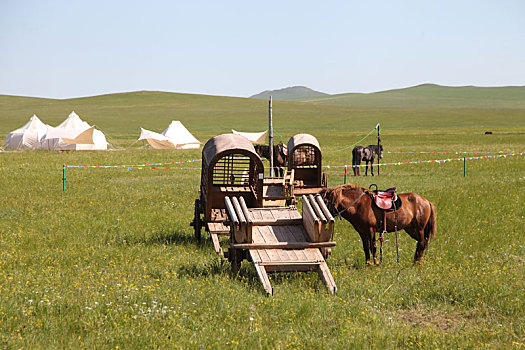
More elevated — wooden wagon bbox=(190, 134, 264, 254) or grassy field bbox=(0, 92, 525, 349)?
wooden wagon bbox=(190, 134, 264, 254)

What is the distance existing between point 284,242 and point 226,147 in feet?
11.2

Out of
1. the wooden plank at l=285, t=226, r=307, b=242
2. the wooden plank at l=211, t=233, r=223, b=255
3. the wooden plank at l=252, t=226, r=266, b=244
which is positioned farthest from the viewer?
the wooden plank at l=211, t=233, r=223, b=255

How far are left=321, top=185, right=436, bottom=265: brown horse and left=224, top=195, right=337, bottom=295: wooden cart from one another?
1.77 feet

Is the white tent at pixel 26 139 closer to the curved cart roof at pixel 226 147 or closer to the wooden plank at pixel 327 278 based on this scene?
the curved cart roof at pixel 226 147

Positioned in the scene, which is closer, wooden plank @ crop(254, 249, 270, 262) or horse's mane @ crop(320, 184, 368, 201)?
wooden plank @ crop(254, 249, 270, 262)

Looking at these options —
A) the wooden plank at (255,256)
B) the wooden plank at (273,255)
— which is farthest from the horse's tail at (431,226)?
the wooden plank at (255,256)

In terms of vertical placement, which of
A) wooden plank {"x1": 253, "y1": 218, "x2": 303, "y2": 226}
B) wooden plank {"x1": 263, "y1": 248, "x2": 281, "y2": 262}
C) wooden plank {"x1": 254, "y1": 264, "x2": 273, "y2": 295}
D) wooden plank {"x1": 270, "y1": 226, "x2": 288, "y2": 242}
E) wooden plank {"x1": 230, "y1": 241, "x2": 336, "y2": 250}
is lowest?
wooden plank {"x1": 254, "y1": 264, "x2": 273, "y2": 295}

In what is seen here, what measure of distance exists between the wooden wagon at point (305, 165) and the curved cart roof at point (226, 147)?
634 cm

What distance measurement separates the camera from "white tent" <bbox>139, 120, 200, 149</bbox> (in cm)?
5059

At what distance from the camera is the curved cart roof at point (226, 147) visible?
12.5 metres

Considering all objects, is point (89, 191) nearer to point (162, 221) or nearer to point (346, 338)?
point (162, 221)

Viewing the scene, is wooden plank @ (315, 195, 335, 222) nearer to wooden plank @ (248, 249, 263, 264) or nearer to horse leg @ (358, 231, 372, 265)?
horse leg @ (358, 231, 372, 265)

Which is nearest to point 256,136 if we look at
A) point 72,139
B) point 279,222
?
point 72,139

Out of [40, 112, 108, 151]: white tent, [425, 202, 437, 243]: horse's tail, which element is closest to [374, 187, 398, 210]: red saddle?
[425, 202, 437, 243]: horse's tail
